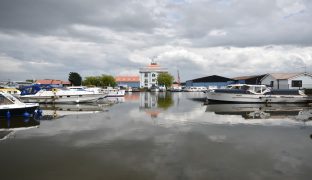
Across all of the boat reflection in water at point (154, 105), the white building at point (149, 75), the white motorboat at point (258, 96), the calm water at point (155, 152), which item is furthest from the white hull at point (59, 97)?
the white building at point (149, 75)

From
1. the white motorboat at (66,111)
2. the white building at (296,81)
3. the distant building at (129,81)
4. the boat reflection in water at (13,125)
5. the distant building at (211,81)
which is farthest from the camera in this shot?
the distant building at (129,81)

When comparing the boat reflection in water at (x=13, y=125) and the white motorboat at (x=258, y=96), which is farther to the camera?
the white motorboat at (x=258, y=96)

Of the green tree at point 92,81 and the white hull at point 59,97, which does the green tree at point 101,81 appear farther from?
the white hull at point 59,97

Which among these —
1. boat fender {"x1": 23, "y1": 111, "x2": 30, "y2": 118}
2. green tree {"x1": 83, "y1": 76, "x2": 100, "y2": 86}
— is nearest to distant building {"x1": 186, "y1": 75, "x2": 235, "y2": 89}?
green tree {"x1": 83, "y1": 76, "x2": 100, "y2": 86}

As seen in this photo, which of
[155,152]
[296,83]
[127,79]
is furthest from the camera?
[127,79]

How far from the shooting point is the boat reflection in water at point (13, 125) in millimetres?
14336

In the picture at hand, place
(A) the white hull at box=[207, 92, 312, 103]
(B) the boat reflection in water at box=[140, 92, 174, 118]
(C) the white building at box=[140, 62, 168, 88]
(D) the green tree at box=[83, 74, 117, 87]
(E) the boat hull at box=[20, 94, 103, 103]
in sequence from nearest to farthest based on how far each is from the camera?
(B) the boat reflection in water at box=[140, 92, 174, 118]
(A) the white hull at box=[207, 92, 312, 103]
(E) the boat hull at box=[20, 94, 103, 103]
(D) the green tree at box=[83, 74, 117, 87]
(C) the white building at box=[140, 62, 168, 88]

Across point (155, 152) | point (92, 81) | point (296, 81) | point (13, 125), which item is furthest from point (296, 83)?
point (92, 81)

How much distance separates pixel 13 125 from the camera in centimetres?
1686

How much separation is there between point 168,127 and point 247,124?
514cm

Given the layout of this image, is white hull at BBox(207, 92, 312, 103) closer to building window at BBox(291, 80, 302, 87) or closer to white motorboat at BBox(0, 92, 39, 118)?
building window at BBox(291, 80, 302, 87)

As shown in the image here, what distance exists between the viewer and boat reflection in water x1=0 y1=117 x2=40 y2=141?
14336mm

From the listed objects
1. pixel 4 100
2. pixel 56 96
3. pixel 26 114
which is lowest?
pixel 26 114

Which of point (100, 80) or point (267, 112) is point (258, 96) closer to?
point (267, 112)
